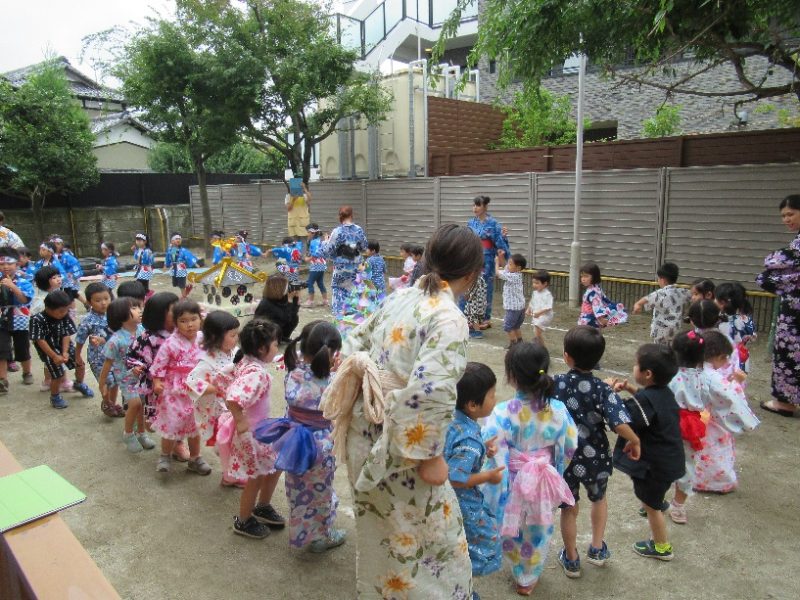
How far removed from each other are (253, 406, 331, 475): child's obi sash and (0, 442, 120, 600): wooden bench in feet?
4.28

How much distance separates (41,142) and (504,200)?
36.4 ft

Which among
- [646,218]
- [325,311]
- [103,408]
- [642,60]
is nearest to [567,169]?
[646,218]

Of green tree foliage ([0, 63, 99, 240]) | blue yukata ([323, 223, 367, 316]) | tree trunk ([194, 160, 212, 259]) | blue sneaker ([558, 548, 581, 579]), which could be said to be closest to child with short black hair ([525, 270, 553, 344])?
blue yukata ([323, 223, 367, 316])

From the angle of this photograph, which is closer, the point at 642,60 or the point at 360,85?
the point at 642,60

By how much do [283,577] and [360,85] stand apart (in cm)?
1117

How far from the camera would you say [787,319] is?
5.24m

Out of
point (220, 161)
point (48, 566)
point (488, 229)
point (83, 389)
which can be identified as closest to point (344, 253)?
point (488, 229)

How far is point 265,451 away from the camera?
335 cm

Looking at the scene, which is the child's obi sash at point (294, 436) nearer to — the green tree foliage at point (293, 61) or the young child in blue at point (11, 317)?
the young child in blue at point (11, 317)

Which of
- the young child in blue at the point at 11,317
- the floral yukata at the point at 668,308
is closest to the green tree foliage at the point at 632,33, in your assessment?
the floral yukata at the point at 668,308

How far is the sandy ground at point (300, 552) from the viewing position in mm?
2998

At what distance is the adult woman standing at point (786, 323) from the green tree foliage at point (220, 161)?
813 inches

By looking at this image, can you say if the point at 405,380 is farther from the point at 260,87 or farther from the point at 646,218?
the point at 260,87

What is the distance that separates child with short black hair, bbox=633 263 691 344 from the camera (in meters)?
5.71
